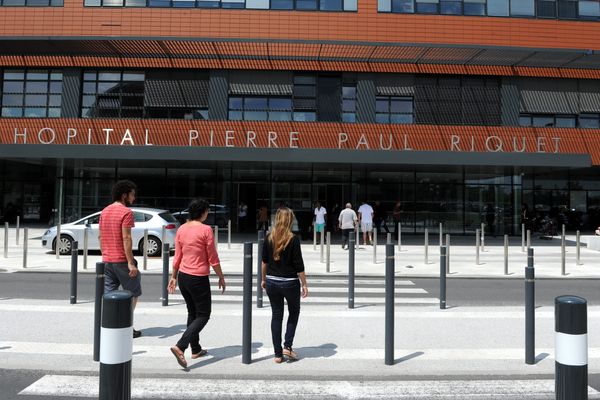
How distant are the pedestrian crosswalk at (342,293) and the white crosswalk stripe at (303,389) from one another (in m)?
3.95

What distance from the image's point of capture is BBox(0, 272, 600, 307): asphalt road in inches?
353

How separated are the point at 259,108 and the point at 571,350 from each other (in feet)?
75.6

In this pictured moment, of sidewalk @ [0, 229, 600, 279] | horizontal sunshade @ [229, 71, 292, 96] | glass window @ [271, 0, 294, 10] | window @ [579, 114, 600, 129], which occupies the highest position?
glass window @ [271, 0, 294, 10]

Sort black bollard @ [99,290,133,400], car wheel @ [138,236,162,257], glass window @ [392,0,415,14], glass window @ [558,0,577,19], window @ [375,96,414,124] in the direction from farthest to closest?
glass window @ [558,0,577,19]
glass window @ [392,0,415,14]
window @ [375,96,414,124]
car wheel @ [138,236,162,257]
black bollard @ [99,290,133,400]

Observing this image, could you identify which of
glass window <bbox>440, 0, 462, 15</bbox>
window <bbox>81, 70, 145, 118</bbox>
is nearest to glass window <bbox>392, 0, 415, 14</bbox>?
glass window <bbox>440, 0, 462, 15</bbox>

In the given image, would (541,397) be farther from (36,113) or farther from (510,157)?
(36,113)

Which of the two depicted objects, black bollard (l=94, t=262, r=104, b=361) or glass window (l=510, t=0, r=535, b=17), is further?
glass window (l=510, t=0, r=535, b=17)

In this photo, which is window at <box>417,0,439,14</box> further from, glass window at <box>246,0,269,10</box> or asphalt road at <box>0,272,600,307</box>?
asphalt road at <box>0,272,600,307</box>

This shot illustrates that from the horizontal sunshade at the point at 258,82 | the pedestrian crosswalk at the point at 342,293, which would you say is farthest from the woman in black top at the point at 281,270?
the horizontal sunshade at the point at 258,82

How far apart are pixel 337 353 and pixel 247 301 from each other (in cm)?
133

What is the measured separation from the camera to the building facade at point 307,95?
79.4 feet

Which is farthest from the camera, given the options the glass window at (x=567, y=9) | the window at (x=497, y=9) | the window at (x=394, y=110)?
the glass window at (x=567, y=9)

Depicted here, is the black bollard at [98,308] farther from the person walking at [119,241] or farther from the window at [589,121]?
the window at [589,121]

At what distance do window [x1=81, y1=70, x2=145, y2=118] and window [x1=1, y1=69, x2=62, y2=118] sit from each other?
1.47 meters
